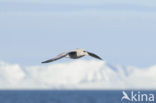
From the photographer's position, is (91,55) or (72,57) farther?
(91,55)

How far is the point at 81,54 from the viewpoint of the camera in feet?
101
